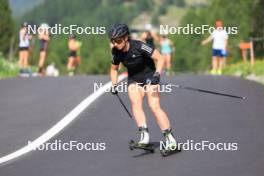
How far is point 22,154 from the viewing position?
11492mm

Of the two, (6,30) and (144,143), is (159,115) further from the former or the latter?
(6,30)

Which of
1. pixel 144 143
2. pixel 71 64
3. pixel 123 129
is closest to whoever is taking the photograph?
pixel 144 143

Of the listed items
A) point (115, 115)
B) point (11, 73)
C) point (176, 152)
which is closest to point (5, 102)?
point (115, 115)

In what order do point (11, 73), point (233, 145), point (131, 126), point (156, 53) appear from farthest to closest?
point (11, 73) → point (131, 126) → point (233, 145) → point (156, 53)

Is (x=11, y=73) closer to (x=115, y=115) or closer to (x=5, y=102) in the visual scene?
(x=5, y=102)

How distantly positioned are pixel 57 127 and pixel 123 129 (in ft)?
3.87

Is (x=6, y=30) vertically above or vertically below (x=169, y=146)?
above

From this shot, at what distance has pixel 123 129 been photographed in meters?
13.2

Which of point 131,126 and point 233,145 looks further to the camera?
point 131,126

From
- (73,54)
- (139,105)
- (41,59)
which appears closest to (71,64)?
(73,54)

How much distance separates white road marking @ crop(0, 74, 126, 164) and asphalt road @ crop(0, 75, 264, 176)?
5.1 inches

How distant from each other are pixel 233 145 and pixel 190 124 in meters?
2.12

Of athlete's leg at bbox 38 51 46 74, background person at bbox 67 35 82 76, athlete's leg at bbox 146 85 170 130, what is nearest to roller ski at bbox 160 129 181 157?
athlete's leg at bbox 146 85 170 130

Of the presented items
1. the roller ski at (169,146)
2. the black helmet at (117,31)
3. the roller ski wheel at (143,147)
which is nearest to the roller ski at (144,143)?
the roller ski wheel at (143,147)
